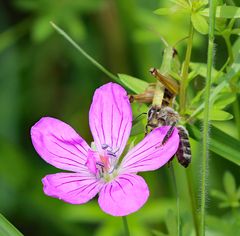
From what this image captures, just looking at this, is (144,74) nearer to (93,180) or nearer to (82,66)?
(82,66)

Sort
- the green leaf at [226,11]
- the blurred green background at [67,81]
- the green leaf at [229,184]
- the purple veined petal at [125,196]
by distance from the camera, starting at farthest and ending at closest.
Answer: the blurred green background at [67,81] < the green leaf at [229,184] < the green leaf at [226,11] < the purple veined petal at [125,196]

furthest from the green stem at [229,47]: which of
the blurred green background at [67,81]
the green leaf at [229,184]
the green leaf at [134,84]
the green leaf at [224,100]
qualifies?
the blurred green background at [67,81]

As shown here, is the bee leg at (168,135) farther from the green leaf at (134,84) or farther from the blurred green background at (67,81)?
the blurred green background at (67,81)

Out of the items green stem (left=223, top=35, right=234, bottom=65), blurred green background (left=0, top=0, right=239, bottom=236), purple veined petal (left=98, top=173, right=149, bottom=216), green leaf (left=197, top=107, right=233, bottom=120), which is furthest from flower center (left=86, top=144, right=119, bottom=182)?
blurred green background (left=0, top=0, right=239, bottom=236)

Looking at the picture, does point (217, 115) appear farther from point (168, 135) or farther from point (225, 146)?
point (168, 135)

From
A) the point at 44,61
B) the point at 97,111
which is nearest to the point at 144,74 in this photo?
the point at 44,61

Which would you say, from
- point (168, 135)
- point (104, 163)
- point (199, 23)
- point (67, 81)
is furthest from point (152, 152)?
point (67, 81)

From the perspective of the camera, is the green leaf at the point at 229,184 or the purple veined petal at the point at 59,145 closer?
the purple veined petal at the point at 59,145
